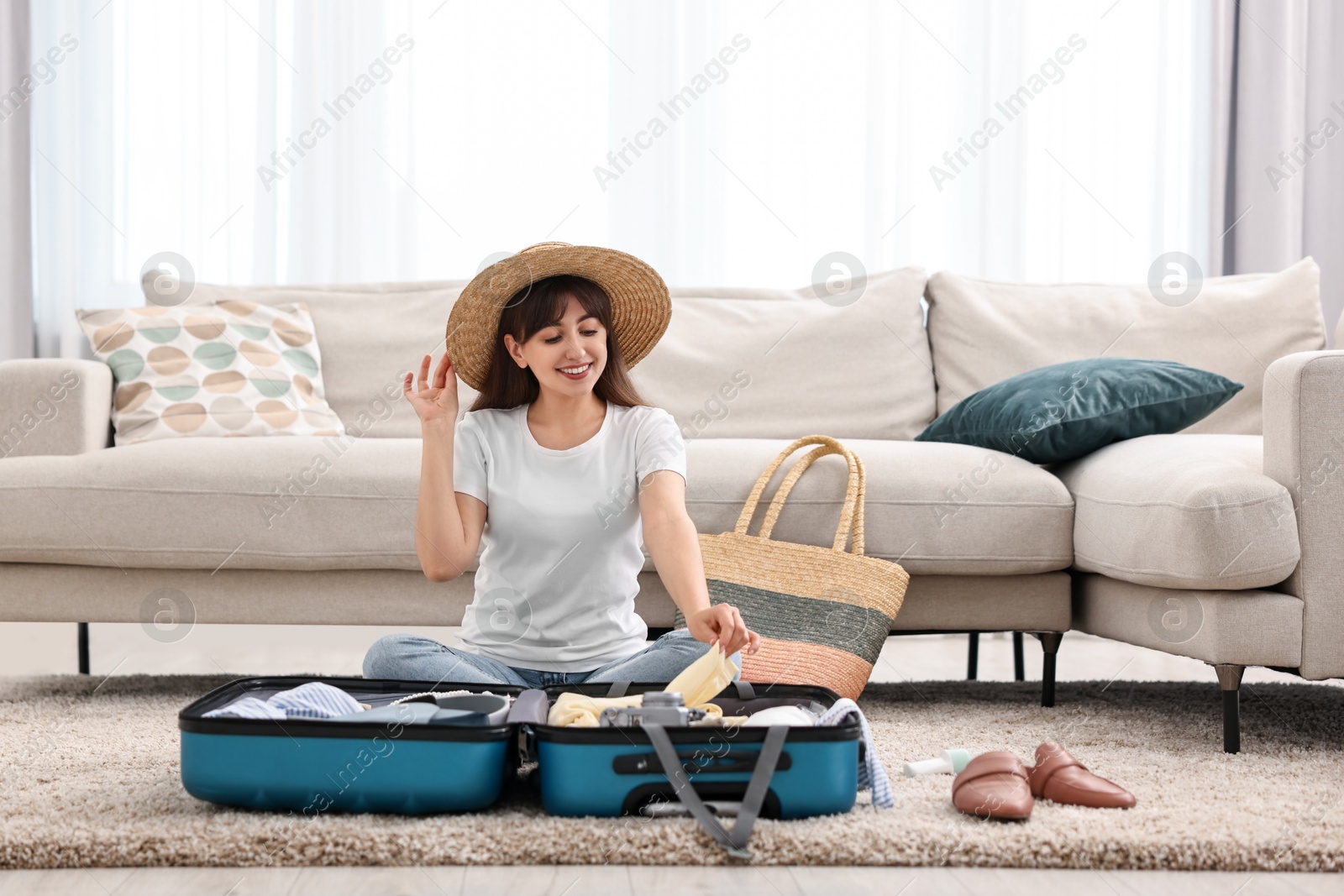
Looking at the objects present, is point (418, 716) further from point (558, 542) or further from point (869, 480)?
point (869, 480)

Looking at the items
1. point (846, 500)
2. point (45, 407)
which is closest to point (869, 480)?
point (846, 500)

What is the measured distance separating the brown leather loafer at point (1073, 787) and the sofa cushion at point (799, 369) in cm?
119

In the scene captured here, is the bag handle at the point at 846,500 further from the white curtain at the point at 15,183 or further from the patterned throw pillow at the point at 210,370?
the white curtain at the point at 15,183

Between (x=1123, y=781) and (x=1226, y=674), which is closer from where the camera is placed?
(x=1123, y=781)

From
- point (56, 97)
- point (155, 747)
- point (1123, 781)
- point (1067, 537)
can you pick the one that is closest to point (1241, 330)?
point (1067, 537)

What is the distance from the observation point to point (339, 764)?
1149mm

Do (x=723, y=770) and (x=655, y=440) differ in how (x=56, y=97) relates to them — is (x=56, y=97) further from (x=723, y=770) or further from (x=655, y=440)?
(x=723, y=770)

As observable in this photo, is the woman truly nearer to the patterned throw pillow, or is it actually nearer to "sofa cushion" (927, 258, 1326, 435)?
the patterned throw pillow

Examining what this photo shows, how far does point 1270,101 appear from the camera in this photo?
315cm

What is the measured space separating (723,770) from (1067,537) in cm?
94

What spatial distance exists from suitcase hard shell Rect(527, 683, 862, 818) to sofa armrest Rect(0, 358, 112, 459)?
1405 millimetres

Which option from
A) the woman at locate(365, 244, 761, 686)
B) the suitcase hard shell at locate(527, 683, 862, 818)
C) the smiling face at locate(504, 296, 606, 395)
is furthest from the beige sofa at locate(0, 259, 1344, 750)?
the suitcase hard shell at locate(527, 683, 862, 818)

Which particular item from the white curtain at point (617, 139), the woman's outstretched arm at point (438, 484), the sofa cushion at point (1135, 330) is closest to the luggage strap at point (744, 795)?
the woman's outstretched arm at point (438, 484)

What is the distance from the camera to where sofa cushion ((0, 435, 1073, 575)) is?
184 centimetres
